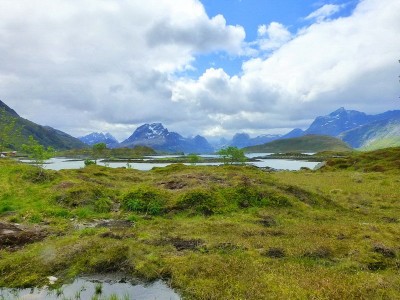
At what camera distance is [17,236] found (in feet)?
59.2

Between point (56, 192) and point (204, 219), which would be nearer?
point (204, 219)

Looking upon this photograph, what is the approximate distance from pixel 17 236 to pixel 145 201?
37.8 ft

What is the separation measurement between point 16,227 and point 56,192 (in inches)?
376

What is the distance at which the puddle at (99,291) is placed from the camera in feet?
40.4

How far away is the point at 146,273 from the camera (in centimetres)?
1414

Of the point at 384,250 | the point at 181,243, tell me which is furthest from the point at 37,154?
the point at 384,250

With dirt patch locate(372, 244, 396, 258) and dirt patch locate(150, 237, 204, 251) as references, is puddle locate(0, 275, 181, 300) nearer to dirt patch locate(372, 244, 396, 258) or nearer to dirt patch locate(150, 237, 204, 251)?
dirt patch locate(150, 237, 204, 251)

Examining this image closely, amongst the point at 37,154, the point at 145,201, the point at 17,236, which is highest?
the point at 37,154

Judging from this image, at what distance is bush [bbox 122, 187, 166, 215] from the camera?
27.2 meters

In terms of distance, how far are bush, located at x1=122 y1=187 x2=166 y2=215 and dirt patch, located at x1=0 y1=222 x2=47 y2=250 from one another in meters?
8.68

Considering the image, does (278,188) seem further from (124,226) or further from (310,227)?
(124,226)

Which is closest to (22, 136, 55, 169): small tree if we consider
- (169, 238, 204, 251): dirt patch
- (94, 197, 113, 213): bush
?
(94, 197, 113, 213): bush

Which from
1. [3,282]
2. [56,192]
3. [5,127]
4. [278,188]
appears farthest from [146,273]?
[5,127]

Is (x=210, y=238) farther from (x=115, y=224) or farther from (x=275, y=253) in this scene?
(x=115, y=224)
